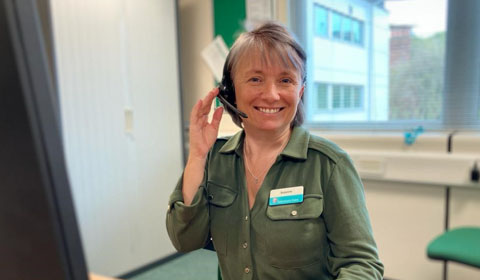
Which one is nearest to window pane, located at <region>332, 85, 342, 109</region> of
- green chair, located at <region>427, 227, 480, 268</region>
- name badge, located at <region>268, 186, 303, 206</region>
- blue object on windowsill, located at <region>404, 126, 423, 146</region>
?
blue object on windowsill, located at <region>404, 126, 423, 146</region>

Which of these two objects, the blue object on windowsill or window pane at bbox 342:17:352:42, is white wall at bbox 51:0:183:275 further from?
the blue object on windowsill

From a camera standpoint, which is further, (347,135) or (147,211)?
(147,211)

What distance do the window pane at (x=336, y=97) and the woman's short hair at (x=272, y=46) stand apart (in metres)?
1.67

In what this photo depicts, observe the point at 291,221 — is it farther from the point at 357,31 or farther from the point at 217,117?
the point at 357,31

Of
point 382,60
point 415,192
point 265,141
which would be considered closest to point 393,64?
point 382,60

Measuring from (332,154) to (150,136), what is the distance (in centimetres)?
202

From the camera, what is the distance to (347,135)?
99.3 inches

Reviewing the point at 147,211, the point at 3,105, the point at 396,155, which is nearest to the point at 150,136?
the point at 147,211

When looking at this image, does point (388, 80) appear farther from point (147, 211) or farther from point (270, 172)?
point (147, 211)

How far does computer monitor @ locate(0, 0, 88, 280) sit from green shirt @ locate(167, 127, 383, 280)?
0.75 metres

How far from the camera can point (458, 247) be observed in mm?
1718

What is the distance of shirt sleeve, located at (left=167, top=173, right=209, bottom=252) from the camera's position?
110 cm

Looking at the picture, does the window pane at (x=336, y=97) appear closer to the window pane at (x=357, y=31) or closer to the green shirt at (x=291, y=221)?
the window pane at (x=357, y=31)

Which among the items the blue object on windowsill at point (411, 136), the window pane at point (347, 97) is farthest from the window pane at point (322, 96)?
the blue object on windowsill at point (411, 136)
